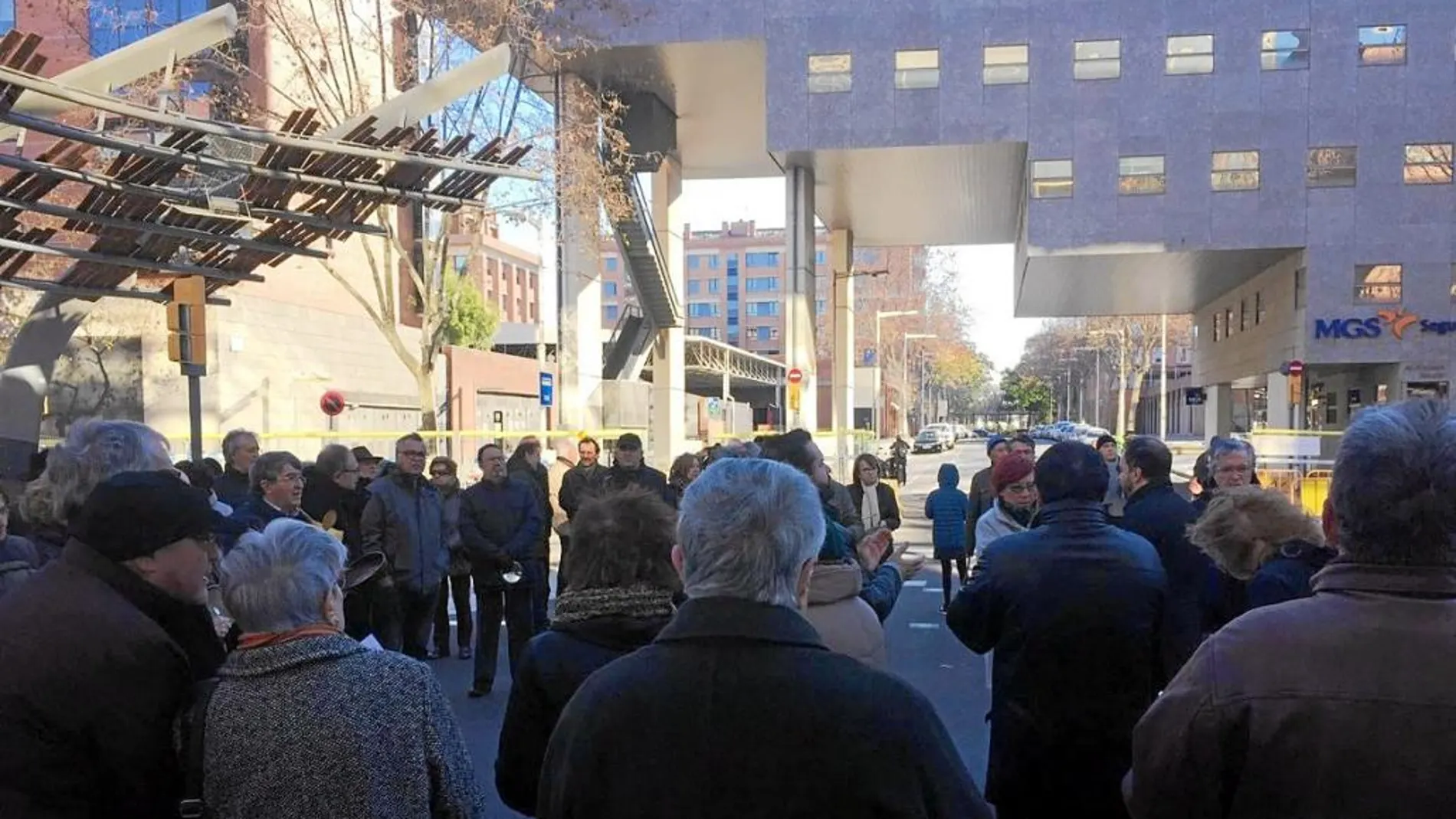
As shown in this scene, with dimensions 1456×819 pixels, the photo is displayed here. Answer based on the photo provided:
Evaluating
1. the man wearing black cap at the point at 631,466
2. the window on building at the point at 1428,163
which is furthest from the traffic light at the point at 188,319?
the window on building at the point at 1428,163

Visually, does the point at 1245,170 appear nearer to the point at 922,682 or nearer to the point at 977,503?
the point at 977,503

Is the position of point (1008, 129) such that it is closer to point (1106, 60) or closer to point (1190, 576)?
point (1106, 60)

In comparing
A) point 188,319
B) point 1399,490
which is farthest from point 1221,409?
point 1399,490

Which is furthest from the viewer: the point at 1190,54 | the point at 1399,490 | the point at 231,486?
the point at 1190,54

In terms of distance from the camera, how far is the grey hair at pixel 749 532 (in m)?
1.75

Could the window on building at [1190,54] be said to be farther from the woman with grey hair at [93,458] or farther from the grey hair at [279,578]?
the grey hair at [279,578]

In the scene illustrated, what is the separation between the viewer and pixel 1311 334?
27.2 m

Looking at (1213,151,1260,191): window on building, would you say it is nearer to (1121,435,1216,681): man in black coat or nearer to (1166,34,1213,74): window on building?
(1166,34,1213,74): window on building

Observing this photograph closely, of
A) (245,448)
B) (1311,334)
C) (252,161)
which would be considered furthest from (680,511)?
(1311,334)

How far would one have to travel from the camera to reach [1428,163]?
25.9 m

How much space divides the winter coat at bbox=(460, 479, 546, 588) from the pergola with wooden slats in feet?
7.01

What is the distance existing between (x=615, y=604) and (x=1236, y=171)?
2800cm

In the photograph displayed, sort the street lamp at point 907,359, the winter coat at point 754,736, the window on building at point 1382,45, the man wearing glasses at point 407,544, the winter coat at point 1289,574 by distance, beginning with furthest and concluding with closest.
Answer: the street lamp at point 907,359
the window on building at point 1382,45
the man wearing glasses at point 407,544
the winter coat at point 1289,574
the winter coat at point 754,736

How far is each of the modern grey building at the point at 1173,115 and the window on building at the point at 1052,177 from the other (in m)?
0.05
